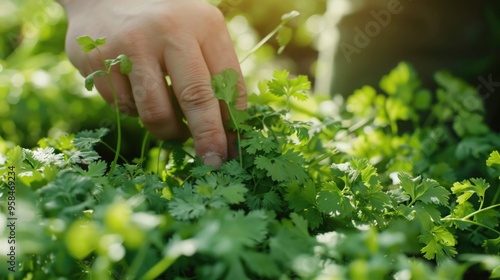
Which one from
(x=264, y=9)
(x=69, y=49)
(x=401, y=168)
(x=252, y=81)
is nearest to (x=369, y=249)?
(x=401, y=168)

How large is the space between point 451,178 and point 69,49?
3.46 ft

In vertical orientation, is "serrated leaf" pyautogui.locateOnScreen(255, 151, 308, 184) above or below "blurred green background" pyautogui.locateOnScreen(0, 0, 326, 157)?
above

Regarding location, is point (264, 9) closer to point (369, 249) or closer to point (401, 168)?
point (401, 168)

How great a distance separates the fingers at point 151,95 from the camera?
1.30 metres

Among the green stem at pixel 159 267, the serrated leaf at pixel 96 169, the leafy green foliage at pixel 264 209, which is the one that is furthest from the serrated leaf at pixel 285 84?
the green stem at pixel 159 267

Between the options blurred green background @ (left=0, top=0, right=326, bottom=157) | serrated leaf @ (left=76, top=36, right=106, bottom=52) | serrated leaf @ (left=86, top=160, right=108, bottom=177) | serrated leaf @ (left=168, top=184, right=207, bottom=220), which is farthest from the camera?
blurred green background @ (left=0, top=0, right=326, bottom=157)

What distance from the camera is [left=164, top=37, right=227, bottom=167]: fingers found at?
1302mm

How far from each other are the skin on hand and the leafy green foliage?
58 mm

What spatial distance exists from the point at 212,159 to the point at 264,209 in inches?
10.9

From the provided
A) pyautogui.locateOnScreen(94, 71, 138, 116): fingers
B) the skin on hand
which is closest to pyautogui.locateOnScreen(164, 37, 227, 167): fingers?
the skin on hand

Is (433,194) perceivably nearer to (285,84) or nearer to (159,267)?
(285,84)

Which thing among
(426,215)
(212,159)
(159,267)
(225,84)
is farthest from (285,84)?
(159,267)

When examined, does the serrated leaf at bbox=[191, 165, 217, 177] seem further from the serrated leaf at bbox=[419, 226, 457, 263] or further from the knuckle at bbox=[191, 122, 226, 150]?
the serrated leaf at bbox=[419, 226, 457, 263]

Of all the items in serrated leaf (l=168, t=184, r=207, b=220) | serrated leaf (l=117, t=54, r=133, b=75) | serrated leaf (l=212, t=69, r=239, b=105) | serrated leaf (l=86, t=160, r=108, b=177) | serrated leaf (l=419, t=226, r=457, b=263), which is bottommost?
serrated leaf (l=419, t=226, r=457, b=263)
